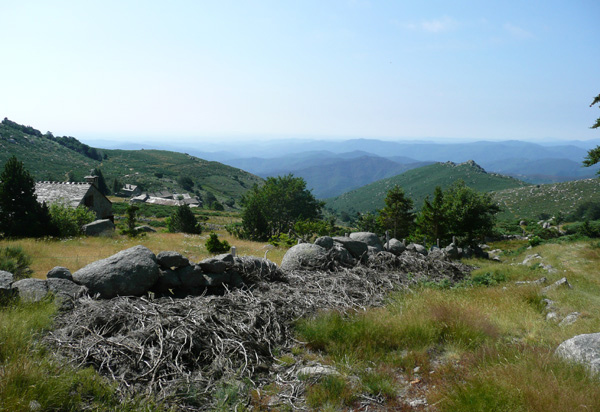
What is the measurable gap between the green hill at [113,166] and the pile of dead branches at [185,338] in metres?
106

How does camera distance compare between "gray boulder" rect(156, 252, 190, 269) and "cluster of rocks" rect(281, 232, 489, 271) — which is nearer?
"gray boulder" rect(156, 252, 190, 269)

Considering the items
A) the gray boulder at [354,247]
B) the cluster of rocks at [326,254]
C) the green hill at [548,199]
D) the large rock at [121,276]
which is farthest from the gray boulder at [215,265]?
the green hill at [548,199]

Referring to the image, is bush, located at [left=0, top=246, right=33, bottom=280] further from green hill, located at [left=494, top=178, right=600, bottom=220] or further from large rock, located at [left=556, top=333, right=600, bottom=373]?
green hill, located at [left=494, top=178, right=600, bottom=220]

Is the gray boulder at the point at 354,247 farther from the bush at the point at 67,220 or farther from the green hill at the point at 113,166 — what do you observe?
the green hill at the point at 113,166

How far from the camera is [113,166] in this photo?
5684 inches

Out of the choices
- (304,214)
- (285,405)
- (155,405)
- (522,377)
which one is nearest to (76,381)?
(155,405)

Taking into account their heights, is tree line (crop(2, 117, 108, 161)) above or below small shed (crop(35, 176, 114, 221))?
above

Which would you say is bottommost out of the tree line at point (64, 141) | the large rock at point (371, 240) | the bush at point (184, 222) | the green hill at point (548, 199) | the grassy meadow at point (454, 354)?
the green hill at point (548, 199)

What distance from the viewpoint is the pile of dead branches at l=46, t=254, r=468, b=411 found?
482 centimetres

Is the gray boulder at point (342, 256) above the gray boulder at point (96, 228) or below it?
above

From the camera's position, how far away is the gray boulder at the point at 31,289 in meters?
6.41

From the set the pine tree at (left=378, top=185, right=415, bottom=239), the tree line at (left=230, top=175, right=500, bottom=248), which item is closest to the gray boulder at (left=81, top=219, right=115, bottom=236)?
the tree line at (left=230, top=175, right=500, bottom=248)

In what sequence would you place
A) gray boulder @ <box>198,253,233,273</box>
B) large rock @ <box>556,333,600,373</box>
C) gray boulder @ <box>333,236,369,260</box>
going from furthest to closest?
gray boulder @ <box>333,236,369,260</box>
gray boulder @ <box>198,253,233,273</box>
large rock @ <box>556,333,600,373</box>

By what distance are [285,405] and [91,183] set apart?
3498 cm
